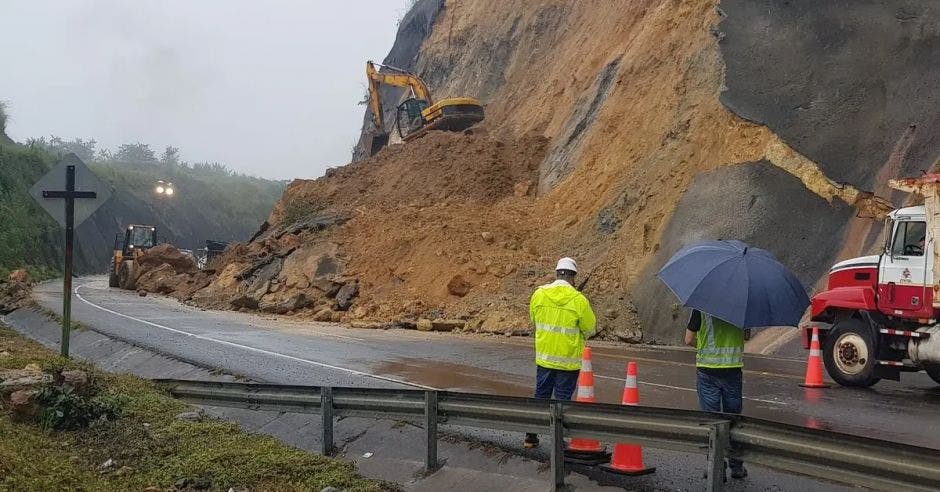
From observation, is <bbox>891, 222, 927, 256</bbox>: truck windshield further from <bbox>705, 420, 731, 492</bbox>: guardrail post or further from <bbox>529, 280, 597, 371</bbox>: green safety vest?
<bbox>705, 420, 731, 492</bbox>: guardrail post

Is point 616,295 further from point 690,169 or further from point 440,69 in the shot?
point 440,69

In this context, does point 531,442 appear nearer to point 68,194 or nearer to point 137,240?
point 68,194

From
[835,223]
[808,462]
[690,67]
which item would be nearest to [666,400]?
[808,462]

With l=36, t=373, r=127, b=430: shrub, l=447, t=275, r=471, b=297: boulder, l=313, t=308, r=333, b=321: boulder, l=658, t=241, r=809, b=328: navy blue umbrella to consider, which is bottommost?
l=313, t=308, r=333, b=321: boulder

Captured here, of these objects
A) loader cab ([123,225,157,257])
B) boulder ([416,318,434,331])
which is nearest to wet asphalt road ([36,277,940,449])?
boulder ([416,318,434,331])

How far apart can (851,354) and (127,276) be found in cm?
3719

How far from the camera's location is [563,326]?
6422 mm

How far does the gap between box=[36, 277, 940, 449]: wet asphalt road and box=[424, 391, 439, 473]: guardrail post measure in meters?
3.45

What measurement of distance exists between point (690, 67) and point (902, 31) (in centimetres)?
583

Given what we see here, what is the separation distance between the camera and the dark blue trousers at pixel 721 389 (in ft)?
20.0

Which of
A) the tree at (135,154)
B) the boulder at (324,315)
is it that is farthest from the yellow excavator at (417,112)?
the tree at (135,154)

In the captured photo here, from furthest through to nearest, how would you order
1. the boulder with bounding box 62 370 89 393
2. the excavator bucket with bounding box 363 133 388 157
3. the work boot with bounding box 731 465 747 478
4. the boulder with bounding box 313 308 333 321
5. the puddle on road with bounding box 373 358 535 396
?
→ the excavator bucket with bounding box 363 133 388 157 → the boulder with bounding box 313 308 333 321 → the puddle on road with bounding box 373 358 535 396 → the boulder with bounding box 62 370 89 393 → the work boot with bounding box 731 465 747 478

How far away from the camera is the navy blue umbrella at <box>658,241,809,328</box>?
223 inches

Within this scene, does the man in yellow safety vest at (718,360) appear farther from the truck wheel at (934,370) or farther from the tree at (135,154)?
the tree at (135,154)
